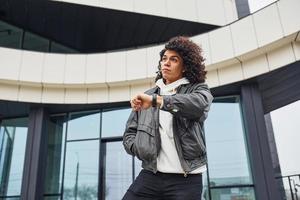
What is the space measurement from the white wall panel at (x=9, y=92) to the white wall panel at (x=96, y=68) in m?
1.61

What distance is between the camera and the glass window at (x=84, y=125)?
7.62 metres

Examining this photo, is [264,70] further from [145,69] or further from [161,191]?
[161,191]

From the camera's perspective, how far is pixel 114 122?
24.6ft

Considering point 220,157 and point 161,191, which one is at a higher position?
point 220,157

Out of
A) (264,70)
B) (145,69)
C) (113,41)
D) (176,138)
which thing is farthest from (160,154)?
(113,41)

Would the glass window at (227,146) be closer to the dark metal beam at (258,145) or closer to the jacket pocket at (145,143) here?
the dark metal beam at (258,145)

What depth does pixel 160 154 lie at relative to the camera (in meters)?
1.43

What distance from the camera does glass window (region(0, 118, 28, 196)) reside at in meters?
7.63

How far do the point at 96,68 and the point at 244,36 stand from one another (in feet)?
10.5

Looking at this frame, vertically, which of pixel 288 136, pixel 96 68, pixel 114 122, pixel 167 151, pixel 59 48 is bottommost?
pixel 167 151

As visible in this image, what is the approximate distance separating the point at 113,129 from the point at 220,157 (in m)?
2.60

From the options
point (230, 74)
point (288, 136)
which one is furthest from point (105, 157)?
point (288, 136)

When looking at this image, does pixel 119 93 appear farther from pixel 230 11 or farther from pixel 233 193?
pixel 230 11

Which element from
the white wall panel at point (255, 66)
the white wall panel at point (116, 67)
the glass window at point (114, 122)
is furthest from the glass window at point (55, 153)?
the white wall panel at point (255, 66)
